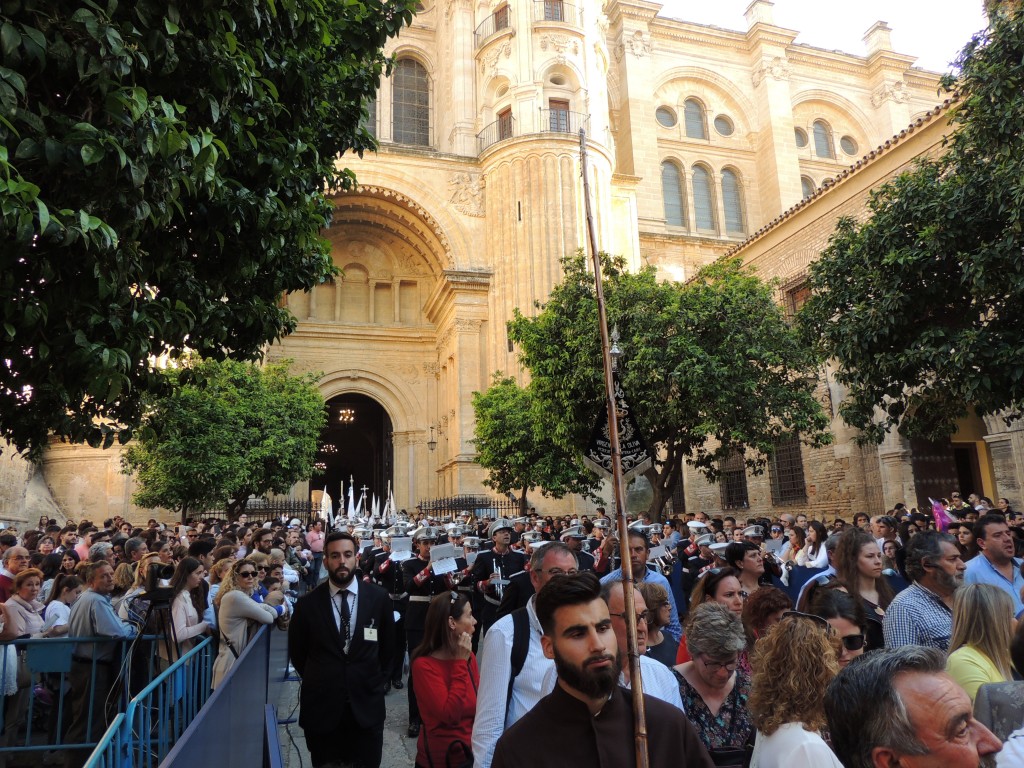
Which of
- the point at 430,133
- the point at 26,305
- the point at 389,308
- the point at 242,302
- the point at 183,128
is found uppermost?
the point at 430,133

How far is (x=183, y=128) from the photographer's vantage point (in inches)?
186

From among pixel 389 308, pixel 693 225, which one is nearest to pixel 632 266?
pixel 693 225

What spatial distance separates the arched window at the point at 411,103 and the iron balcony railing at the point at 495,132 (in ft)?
12.8

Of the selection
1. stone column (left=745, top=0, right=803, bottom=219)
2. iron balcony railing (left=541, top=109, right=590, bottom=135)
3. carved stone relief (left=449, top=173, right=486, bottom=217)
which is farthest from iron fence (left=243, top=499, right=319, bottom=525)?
stone column (left=745, top=0, right=803, bottom=219)

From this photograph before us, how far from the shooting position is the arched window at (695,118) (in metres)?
38.4

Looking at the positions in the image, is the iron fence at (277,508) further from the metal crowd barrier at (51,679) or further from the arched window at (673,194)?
the metal crowd barrier at (51,679)

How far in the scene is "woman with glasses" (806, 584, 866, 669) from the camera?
3.55 m

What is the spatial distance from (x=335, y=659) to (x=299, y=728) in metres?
3.85

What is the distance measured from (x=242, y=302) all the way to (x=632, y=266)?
84.1 feet

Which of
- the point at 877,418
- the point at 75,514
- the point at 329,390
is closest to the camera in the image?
the point at 877,418

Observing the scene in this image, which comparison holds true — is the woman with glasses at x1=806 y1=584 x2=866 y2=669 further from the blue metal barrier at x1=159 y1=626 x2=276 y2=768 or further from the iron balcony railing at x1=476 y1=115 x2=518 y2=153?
the iron balcony railing at x1=476 y1=115 x2=518 y2=153

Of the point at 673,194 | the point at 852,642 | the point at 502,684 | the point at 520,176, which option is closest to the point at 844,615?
the point at 852,642

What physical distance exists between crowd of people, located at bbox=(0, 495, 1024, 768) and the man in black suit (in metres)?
0.01

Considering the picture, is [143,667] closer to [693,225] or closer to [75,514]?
[75,514]
